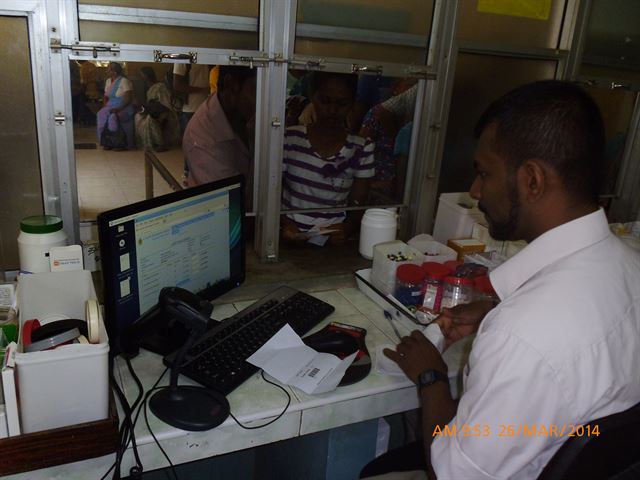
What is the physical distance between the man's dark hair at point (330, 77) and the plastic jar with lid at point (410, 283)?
65cm

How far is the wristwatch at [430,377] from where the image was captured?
45.3 inches

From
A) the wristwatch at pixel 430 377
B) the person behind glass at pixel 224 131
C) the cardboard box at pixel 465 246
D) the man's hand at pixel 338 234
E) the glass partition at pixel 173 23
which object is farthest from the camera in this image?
the man's hand at pixel 338 234

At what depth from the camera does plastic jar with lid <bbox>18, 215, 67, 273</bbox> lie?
1.31 metres

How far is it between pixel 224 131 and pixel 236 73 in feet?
0.61

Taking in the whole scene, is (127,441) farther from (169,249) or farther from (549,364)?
(549,364)

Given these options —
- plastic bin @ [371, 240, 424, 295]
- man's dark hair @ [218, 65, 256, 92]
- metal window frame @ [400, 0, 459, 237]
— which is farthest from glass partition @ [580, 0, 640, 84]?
man's dark hair @ [218, 65, 256, 92]

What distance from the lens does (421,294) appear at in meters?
1.52

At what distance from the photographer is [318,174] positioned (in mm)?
1882

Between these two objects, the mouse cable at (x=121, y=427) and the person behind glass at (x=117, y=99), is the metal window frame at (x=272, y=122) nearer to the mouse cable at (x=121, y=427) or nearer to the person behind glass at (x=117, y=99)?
the person behind glass at (x=117, y=99)

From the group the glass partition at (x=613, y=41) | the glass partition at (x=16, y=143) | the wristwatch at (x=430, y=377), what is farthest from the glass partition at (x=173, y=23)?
the glass partition at (x=613, y=41)

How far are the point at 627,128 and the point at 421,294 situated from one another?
1452mm

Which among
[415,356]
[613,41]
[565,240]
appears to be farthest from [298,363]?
[613,41]

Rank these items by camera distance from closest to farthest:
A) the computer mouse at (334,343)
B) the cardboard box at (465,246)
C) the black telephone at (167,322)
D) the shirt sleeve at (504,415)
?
the shirt sleeve at (504,415) → the black telephone at (167,322) → the computer mouse at (334,343) → the cardboard box at (465,246)

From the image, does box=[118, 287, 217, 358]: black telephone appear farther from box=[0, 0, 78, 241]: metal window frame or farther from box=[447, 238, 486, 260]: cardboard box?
box=[447, 238, 486, 260]: cardboard box
